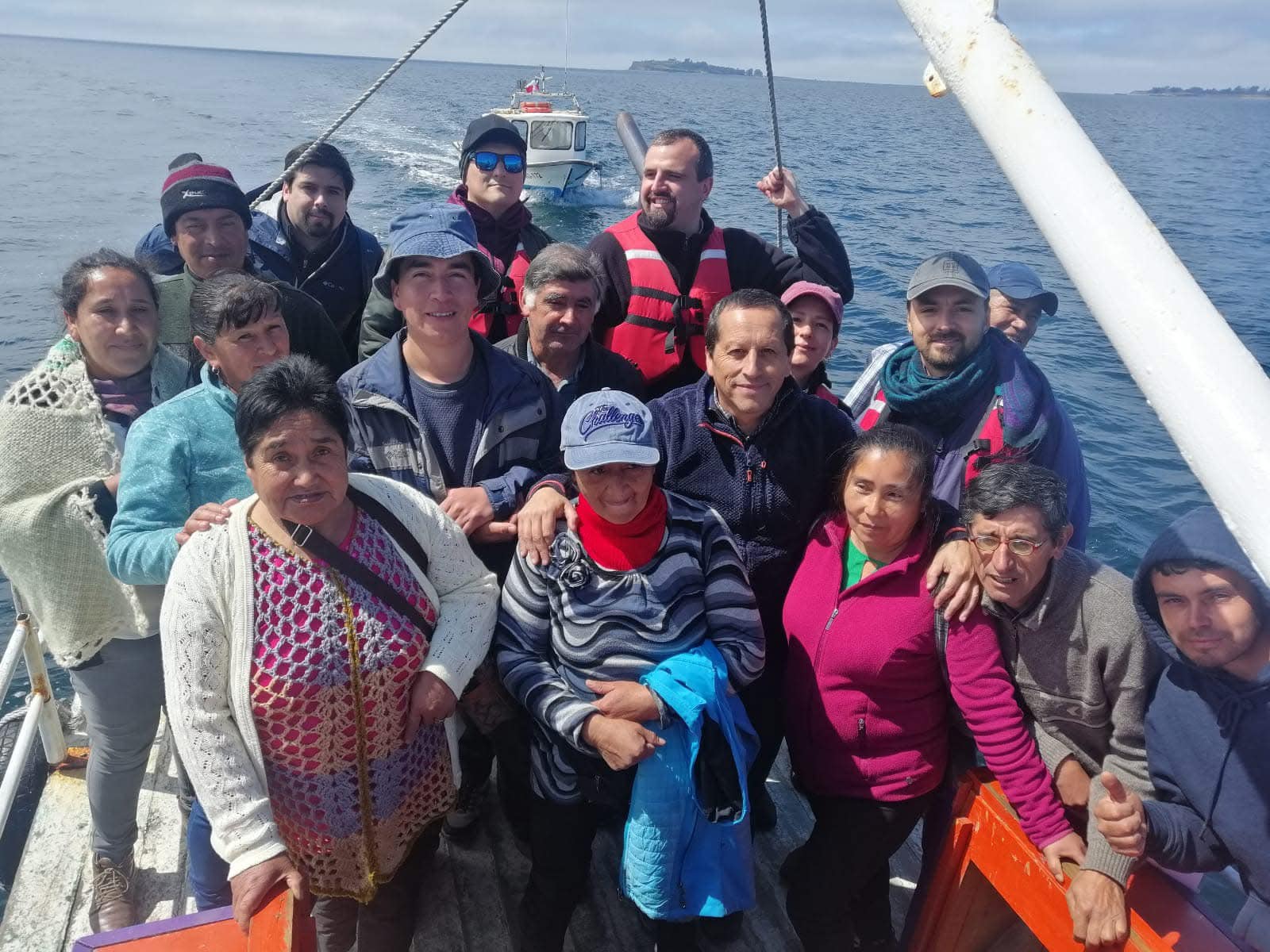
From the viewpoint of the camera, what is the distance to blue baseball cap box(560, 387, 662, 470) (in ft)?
7.01

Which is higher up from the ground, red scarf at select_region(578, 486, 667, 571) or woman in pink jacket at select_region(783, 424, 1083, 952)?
red scarf at select_region(578, 486, 667, 571)

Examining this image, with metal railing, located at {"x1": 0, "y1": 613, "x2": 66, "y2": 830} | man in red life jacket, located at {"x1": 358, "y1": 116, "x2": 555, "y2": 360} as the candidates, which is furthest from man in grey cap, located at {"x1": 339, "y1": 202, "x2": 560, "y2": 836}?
metal railing, located at {"x1": 0, "y1": 613, "x2": 66, "y2": 830}

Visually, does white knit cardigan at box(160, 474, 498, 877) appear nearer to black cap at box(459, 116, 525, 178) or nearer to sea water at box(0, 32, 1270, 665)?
sea water at box(0, 32, 1270, 665)

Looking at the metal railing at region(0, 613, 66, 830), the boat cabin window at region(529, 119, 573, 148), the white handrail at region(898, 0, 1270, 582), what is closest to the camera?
the white handrail at region(898, 0, 1270, 582)

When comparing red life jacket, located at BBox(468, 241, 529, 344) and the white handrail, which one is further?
red life jacket, located at BBox(468, 241, 529, 344)

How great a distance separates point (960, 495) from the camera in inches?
115

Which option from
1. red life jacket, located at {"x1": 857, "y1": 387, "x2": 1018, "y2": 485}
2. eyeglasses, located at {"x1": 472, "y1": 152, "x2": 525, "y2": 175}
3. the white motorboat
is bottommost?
red life jacket, located at {"x1": 857, "y1": 387, "x2": 1018, "y2": 485}

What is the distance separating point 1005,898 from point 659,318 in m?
2.32

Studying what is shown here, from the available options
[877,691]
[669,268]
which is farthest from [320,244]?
[877,691]

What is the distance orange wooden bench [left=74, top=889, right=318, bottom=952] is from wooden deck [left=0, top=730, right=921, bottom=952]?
1.07 metres

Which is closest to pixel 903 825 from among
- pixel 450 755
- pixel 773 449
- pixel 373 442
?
pixel 773 449

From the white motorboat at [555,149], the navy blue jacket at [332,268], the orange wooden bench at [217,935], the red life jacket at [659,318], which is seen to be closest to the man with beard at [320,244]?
the navy blue jacket at [332,268]

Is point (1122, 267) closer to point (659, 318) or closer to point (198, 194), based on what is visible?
point (659, 318)

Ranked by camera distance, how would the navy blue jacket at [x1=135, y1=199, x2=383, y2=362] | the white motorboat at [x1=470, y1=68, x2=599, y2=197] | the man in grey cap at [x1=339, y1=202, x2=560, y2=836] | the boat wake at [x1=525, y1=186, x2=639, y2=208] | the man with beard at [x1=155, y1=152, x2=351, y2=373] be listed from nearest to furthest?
the man in grey cap at [x1=339, y1=202, x2=560, y2=836] < the man with beard at [x1=155, y1=152, x2=351, y2=373] < the navy blue jacket at [x1=135, y1=199, x2=383, y2=362] < the white motorboat at [x1=470, y1=68, x2=599, y2=197] < the boat wake at [x1=525, y1=186, x2=639, y2=208]
